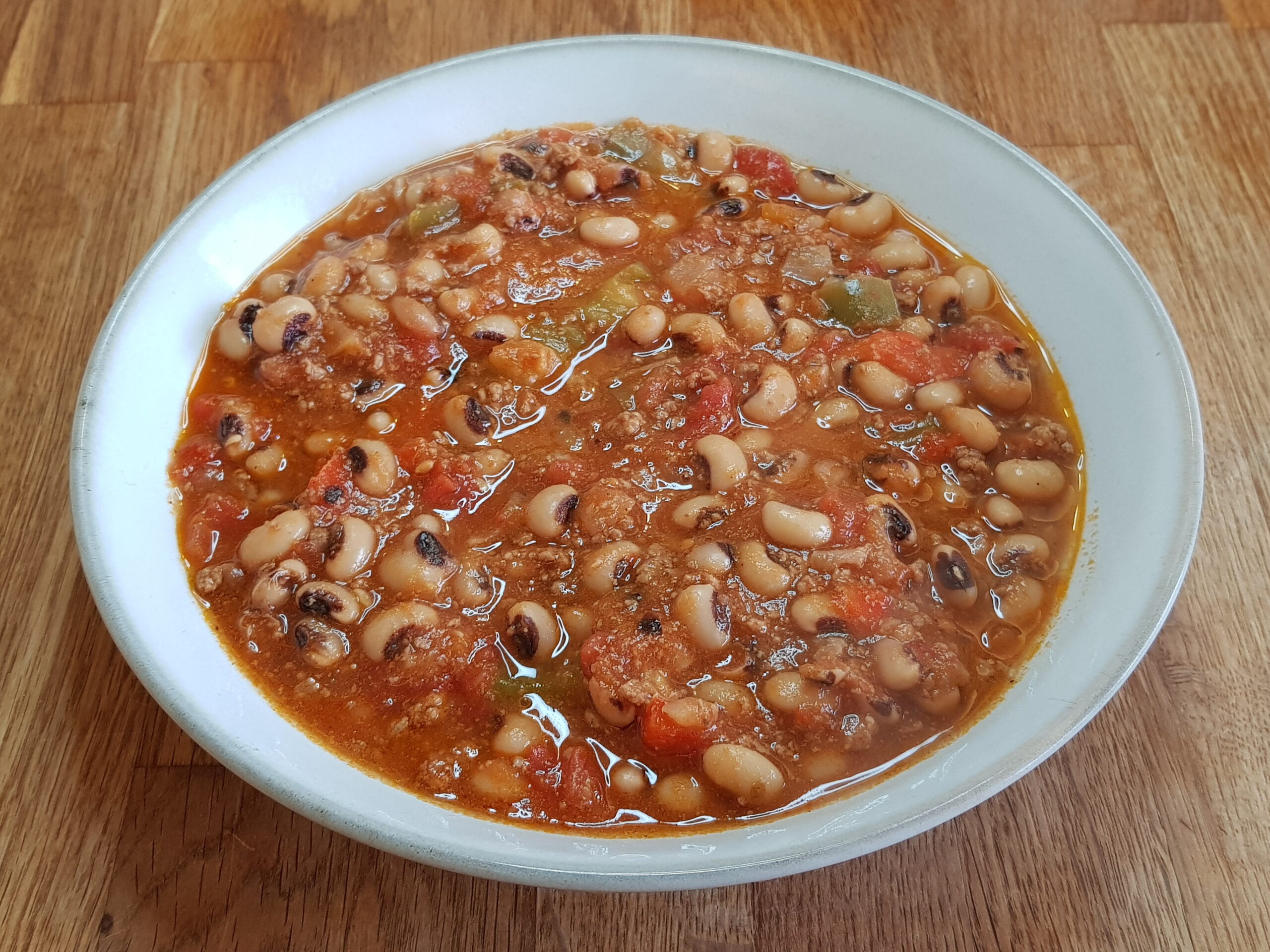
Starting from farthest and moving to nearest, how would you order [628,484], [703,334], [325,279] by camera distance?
[325,279] < [703,334] < [628,484]

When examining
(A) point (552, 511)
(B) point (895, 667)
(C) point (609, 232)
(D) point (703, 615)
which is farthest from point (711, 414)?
(B) point (895, 667)

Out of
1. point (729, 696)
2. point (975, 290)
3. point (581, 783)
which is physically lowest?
point (581, 783)

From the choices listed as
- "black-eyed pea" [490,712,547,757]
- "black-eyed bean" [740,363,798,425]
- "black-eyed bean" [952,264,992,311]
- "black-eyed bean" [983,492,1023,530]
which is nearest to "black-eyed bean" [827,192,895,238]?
"black-eyed bean" [952,264,992,311]

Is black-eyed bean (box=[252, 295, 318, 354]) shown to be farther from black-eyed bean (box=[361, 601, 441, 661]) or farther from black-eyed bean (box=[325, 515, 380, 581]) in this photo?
black-eyed bean (box=[361, 601, 441, 661])

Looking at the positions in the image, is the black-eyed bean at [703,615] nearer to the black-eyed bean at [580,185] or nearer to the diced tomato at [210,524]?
the diced tomato at [210,524]

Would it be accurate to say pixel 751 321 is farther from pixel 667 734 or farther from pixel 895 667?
pixel 667 734
